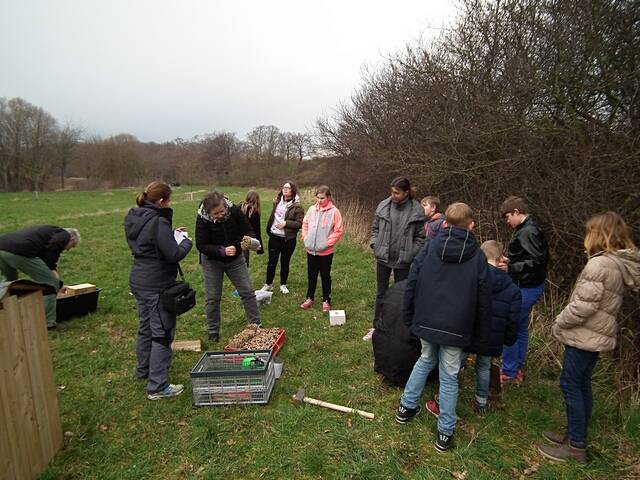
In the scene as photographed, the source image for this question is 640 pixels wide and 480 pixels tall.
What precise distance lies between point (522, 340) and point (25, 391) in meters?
4.12

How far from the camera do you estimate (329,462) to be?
9.34 ft

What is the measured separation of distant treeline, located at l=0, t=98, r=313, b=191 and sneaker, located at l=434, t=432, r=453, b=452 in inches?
935

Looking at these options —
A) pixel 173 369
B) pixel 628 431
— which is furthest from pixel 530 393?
pixel 173 369

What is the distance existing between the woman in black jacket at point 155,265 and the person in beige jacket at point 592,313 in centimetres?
325

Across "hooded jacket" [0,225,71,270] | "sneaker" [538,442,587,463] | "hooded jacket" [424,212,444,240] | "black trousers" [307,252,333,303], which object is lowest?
"sneaker" [538,442,587,463]

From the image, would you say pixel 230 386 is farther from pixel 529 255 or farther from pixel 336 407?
pixel 529 255

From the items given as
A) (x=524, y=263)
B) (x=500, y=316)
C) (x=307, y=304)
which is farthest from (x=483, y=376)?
(x=307, y=304)

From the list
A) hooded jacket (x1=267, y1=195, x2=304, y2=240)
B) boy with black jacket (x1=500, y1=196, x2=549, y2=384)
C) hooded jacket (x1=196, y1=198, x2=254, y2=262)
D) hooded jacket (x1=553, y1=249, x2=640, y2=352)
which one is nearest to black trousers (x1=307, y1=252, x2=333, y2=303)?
hooded jacket (x1=267, y1=195, x2=304, y2=240)

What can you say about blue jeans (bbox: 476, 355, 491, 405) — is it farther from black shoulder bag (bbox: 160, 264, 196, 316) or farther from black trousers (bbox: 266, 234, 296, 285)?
black trousers (bbox: 266, 234, 296, 285)

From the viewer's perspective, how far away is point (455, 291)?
2.80 meters

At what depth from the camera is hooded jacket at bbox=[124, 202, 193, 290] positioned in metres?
3.50

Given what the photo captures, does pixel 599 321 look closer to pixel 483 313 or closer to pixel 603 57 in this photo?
pixel 483 313

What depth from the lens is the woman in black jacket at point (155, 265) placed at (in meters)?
3.52

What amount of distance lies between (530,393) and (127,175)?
5116 centimetres
